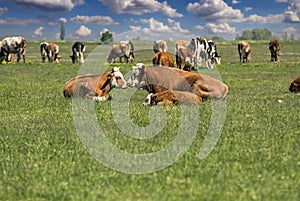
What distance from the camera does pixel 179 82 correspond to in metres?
13.6

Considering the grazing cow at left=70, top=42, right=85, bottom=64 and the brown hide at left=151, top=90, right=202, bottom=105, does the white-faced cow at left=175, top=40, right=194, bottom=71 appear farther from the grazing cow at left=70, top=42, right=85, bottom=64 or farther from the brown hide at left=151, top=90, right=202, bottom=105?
the grazing cow at left=70, top=42, right=85, bottom=64

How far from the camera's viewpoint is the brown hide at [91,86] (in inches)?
567

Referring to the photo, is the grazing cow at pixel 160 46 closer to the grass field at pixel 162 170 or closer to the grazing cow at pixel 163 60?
the grazing cow at pixel 163 60

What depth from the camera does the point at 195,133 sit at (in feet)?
29.6

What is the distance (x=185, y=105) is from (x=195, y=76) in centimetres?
148

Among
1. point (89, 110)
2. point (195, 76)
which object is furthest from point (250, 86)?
point (89, 110)

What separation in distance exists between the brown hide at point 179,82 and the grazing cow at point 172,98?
73 centimetres

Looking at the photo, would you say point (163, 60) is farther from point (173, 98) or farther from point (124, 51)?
point (124, 51)

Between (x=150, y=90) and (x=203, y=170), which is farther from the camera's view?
(x=150, y=90)

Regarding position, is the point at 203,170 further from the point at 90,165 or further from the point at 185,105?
the point at 185,105

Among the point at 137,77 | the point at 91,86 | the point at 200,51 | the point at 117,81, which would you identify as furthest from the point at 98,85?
the point at 200,51

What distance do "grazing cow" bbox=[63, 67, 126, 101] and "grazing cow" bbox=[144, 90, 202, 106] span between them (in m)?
1.98

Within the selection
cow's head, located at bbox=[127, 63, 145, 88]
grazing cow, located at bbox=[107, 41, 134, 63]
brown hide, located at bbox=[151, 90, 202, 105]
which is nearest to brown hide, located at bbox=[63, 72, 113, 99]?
cow's head, located at bbox=[127, 63, 145, 88]

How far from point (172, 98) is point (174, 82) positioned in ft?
3.47
